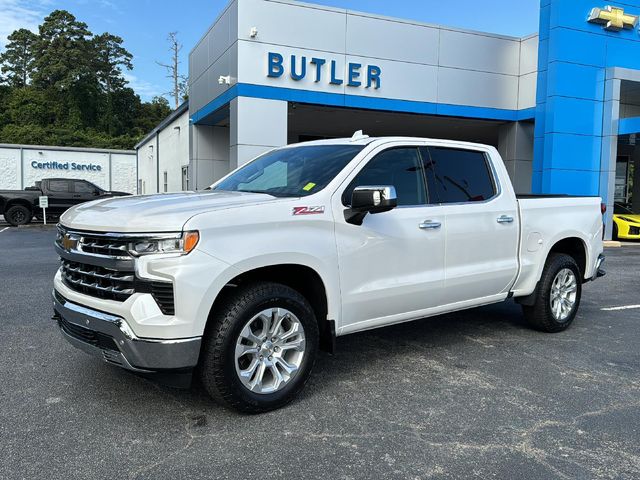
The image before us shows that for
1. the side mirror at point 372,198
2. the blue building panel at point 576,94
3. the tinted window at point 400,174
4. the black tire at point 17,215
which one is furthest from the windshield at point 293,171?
the black tire at point 17,215

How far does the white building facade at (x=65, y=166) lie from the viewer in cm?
3391

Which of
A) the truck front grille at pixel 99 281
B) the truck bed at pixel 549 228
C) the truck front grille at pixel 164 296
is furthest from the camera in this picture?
the truck bed at pixel 549 228

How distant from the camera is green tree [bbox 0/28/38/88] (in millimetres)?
70131

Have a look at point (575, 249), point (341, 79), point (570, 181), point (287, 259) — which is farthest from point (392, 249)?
point (570, 181)

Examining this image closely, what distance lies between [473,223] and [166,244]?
2786 millimetres

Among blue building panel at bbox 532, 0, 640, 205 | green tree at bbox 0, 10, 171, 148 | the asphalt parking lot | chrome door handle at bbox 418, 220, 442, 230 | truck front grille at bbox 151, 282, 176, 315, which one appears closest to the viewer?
the asphalt parking lot

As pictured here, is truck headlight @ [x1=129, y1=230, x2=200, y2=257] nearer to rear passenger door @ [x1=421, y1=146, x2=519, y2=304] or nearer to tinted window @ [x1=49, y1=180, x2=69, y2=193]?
rear passenger door @ [x1=421, y1=146, x2=519, y2=304]

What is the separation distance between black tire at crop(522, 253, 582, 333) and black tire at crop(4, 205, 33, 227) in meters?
19.5

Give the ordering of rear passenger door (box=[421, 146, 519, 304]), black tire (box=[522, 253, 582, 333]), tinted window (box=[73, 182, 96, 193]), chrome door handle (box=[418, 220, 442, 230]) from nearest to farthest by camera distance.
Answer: chrome door handle (box=[418, 220, 442, 230])
rear passenger door (box=[421, 146, 519, 304])
black tire (box=[522, 253, 582, 333])
tinted window (box=[73, 182, 96, 193])

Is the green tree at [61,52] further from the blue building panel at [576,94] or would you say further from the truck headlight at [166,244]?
the truck headlight at [166,244]

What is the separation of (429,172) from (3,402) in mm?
3699

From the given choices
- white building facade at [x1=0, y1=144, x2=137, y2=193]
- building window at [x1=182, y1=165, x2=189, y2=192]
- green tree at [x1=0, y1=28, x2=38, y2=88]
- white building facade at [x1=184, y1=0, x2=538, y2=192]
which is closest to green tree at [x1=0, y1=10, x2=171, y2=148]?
green tree at [x1=0, y1=28, x2=38, y2=88]

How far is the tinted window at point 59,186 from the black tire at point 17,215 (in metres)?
1.26

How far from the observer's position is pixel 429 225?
178 inches
